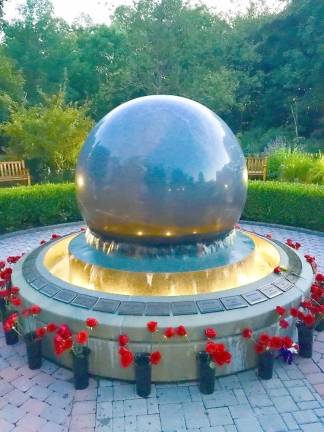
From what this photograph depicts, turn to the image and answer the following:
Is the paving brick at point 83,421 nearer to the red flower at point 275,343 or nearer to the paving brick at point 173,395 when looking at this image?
the paving brick at point 173,395

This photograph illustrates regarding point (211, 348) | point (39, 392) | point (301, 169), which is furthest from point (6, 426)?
point (301, 169)

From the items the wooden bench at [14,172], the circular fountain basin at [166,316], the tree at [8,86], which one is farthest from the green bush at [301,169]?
the tree at [8,86]

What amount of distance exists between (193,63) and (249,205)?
59.2 ft

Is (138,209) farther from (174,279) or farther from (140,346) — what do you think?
(140,346)

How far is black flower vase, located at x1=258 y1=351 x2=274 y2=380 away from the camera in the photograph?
Answer: 5133 mm

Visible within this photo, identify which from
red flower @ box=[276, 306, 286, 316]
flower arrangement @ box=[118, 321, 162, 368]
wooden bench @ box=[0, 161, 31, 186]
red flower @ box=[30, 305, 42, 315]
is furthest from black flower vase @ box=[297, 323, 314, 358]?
wooden bench @ box=[0, 161, 31, 186]

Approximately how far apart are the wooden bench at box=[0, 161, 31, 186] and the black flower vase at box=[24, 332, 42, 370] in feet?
40.8

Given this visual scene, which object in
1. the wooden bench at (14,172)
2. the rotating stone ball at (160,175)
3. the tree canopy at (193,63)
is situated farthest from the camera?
the tree canopy at (193,63)

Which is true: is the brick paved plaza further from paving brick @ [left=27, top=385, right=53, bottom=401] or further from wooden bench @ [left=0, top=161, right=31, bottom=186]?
wooden bench @ [left=0, top=161, right=31, bottom=186]

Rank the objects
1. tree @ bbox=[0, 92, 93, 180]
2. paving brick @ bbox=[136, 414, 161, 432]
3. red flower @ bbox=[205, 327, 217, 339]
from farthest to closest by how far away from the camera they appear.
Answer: tree @ bbox=[0, 92, 93, 180]
red flower @ bbox=[205, 327, 217, 339]
paving brick @ bbox=[136, 414, 161, 432]

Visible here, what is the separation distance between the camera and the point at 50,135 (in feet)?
56.4

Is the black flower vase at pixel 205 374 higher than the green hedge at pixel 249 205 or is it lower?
lower

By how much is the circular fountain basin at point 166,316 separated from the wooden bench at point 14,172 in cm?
1190

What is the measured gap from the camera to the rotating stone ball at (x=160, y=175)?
5816 mm
